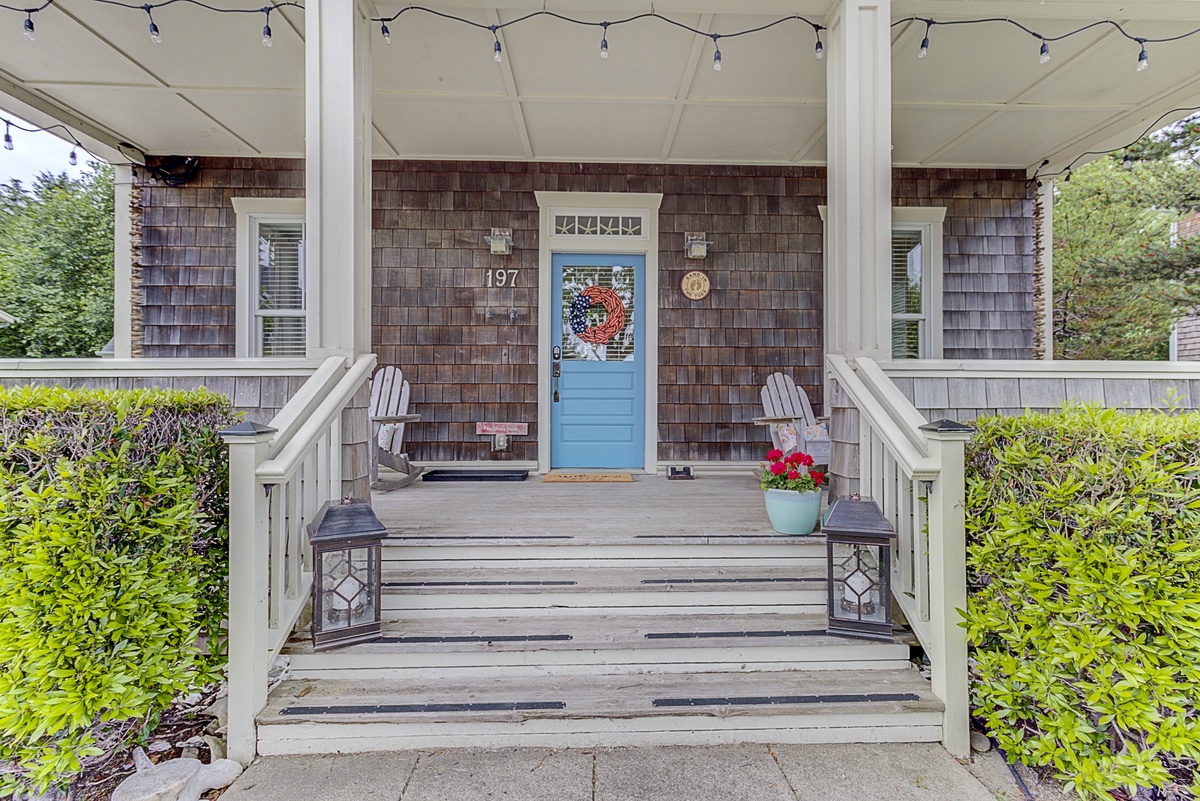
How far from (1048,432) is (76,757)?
2.95 m

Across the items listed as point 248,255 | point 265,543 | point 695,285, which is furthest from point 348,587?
point 248,255

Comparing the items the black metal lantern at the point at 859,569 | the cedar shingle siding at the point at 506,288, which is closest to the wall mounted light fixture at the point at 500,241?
the cedar shingle siding at the point at 506,288

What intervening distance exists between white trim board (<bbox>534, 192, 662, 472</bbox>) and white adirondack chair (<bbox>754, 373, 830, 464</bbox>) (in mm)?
931

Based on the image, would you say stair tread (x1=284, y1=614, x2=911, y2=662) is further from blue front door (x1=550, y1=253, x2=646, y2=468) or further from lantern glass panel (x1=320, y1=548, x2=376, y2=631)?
blue front door (x1=550, y1=253, x2=646, y2=468)

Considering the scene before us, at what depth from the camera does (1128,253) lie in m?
7.34

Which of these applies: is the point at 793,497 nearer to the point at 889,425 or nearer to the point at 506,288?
the point at 889,425

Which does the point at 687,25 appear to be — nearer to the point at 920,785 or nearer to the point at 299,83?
the point at 299,83

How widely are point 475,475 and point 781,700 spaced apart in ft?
9.66

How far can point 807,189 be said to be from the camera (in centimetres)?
468

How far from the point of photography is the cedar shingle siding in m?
4.59

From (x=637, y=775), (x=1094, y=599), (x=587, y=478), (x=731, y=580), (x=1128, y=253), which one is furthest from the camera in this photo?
(x=1128, y=253)

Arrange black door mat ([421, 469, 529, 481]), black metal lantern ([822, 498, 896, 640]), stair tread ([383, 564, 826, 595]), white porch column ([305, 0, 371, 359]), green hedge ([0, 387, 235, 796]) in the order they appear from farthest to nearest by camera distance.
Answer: black door mat ([421, 469, 529, 481]), white porch column ([305, 0, 371, 359]), stair tread ([383, 564, 826, 595]), black metal lantern ([822, 498, 896, 640]), green hedge ([0, 387, 235, 796])

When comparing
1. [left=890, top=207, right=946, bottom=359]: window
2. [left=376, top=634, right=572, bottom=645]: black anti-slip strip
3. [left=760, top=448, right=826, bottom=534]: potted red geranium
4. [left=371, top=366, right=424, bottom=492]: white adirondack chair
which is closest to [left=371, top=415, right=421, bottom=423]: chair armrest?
[left=371, top=366, right=424, bottom=492]: white adirondack chair

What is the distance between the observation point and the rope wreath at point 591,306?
4629 millimetres
